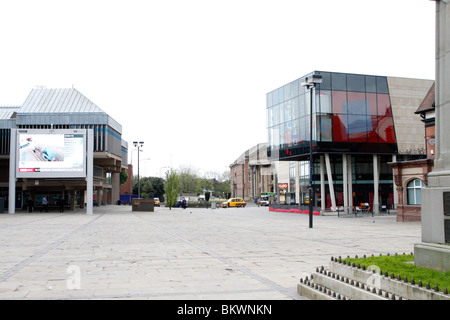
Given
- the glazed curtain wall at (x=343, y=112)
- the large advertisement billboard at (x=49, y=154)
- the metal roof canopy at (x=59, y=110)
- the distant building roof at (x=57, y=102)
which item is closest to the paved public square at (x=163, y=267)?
the large advertisement billboard at (x=49, y=154)

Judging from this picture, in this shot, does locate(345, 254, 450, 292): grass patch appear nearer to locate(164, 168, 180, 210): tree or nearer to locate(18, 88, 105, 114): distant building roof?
locate(18, 88, 105, 114): distant building roof

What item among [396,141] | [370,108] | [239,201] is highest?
[370,108]

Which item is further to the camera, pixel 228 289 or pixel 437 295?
pixel 228 289

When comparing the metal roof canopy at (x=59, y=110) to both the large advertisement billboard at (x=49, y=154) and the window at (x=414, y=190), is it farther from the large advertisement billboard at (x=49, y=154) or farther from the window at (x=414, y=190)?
the window at (x=414, y=190)

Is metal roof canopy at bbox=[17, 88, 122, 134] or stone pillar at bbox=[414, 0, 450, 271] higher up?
metal roof canopy at bbox=[17, 88, 122, 134]

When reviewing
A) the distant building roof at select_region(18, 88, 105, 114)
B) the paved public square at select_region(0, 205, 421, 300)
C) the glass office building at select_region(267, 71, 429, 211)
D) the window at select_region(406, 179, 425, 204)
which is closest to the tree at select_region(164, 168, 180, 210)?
the distant building roof at select_region(18, 88, 105, 114)

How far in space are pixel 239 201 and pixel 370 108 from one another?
3250 cm

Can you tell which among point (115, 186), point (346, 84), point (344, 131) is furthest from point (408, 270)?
point (115, 186)

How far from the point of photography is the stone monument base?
5883mm

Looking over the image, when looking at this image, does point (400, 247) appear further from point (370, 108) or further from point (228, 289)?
point (370, 108)

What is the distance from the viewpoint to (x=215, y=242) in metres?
15.1

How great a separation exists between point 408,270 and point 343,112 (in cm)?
3672

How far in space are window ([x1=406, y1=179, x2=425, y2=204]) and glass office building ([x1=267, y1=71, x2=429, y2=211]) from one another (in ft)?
39.2
